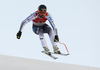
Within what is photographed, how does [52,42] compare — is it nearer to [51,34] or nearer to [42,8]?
[51,34]

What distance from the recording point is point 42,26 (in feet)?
32.1

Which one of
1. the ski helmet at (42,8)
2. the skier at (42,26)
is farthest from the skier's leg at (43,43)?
the ski helmet at (42,8)

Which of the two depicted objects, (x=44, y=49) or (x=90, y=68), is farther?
(x=90, y=68)

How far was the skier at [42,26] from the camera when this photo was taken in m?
9.10

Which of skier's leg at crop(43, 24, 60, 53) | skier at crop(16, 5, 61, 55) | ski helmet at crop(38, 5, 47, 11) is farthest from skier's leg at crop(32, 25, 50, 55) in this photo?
ski helmet at crop(38, 5, 47, 11)

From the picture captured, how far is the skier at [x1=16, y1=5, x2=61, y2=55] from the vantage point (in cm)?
910

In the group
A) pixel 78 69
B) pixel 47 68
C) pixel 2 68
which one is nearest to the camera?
pixel 2 68

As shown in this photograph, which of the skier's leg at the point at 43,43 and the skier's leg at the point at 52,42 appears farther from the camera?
the skier's leg at the point at 52,42

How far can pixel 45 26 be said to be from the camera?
974 cm

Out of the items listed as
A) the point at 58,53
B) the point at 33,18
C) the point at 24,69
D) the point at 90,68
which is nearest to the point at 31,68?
the point at 24,69

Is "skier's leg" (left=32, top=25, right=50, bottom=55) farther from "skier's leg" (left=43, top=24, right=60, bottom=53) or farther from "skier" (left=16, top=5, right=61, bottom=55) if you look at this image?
"skier's leg" (left=43, top=24, right=60, bottom=53)

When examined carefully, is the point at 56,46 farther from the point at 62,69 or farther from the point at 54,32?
the point at 62,69

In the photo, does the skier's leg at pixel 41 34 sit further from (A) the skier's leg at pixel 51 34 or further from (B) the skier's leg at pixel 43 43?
(A) the skier's leg at pixel 51 34

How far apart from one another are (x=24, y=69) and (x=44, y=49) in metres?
1.01
